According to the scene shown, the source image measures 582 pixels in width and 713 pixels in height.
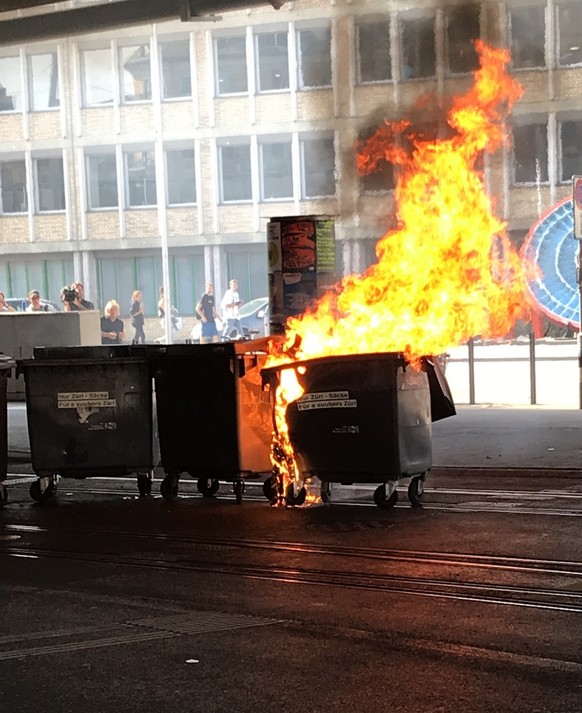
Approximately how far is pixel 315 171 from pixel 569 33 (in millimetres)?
8638

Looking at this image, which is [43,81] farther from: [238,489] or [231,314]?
[238,489]

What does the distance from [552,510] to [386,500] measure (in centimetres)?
125

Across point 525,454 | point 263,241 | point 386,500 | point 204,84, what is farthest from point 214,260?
point 386,500

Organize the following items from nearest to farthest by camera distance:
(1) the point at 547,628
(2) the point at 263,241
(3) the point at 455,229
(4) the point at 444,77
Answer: (1) the point at 547,628 < (3) the point at 455,229 < (4) the point at 444,77 < (2) the point at 263,241

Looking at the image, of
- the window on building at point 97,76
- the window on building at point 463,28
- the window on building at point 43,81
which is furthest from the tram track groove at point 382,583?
the window on building at point 43,81

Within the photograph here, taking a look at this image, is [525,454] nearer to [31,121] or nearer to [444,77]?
[444,77]

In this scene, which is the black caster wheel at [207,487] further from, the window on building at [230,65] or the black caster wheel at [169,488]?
the window on building at [230,65]

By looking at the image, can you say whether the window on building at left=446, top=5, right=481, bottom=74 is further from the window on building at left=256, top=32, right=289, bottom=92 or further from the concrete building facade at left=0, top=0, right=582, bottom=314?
the window on building at left=256, top=32, right=289, bottom=92

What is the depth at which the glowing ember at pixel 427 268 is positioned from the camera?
11.3m

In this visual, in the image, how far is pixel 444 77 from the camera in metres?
21.9

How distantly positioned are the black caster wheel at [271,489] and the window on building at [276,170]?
100ft

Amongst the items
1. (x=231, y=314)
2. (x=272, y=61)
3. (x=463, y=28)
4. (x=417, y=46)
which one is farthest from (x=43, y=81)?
(x=463, y=28)

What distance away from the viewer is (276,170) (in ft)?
136

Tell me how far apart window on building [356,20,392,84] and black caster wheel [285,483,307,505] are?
23.3m
